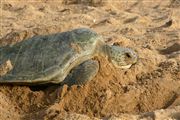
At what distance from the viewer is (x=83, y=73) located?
4359mm

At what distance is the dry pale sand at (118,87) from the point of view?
3.95m

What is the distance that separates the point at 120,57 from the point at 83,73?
0.63 m

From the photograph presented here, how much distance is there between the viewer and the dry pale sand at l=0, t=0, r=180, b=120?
12.9 ft

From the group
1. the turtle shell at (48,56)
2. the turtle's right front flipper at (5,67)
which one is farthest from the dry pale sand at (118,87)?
the turtle shell at (48,56)

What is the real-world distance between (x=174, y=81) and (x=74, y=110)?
103 centimetres

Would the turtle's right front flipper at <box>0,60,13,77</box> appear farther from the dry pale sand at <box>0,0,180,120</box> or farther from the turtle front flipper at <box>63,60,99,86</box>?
the turtle front flipper at <box>63,60,99,86</box>

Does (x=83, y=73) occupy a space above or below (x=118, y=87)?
above

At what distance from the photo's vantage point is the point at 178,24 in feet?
23.4

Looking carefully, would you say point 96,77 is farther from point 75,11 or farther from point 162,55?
point 75,11

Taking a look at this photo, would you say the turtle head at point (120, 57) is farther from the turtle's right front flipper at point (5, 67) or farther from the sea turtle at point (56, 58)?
the turtle's right front flipper at point (5, 67)

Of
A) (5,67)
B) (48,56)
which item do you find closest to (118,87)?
(48,56)

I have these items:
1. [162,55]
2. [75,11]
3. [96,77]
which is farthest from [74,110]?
[75,11]

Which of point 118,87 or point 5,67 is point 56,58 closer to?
point 5,67

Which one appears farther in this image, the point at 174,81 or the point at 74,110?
the point at 174,81
